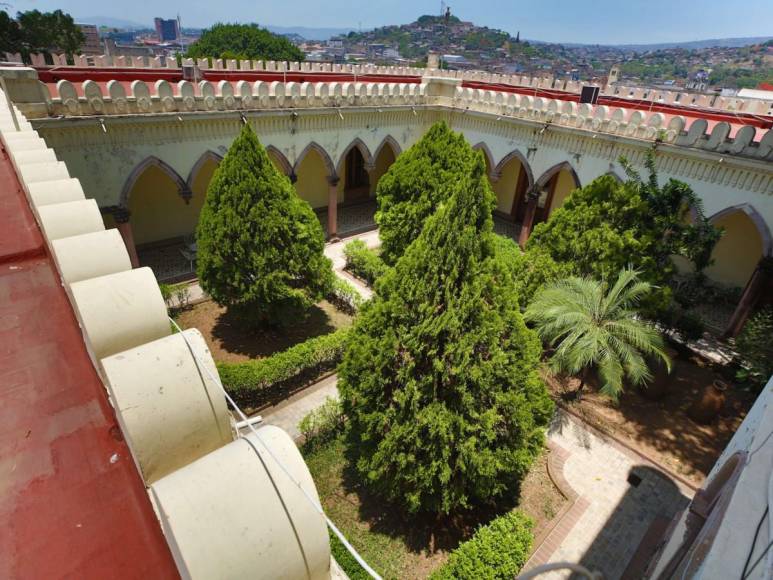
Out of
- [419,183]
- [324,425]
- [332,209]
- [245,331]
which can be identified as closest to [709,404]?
[324,425]

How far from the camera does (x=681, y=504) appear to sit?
709 cm

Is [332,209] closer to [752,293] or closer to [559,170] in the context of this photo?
[559,170]

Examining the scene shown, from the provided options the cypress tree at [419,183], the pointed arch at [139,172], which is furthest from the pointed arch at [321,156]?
the cypress tree at [419,183]

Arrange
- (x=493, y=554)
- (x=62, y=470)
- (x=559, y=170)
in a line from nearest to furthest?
Answer: (x=62, y=470) → (x=493, y=554) → (x=559, y=170)

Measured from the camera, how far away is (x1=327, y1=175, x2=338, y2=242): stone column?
14891mm

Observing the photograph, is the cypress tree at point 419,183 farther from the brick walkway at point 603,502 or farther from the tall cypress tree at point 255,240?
the brick walkway at point 603,502

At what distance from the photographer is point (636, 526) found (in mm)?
6695

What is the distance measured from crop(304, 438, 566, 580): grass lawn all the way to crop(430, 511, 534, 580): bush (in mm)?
727

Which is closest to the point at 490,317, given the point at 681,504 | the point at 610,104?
the point at 681,504

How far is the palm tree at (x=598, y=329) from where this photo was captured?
7.39 metres

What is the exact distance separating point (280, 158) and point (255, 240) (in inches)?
223

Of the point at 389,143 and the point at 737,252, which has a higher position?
the point at 389,143

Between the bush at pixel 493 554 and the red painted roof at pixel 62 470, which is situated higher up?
the red painted roof at pixel 62 470

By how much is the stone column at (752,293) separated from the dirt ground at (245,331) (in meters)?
9.79
